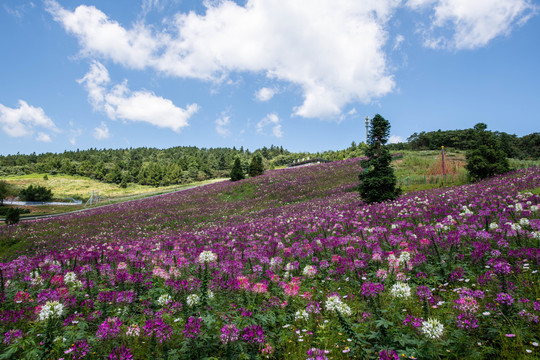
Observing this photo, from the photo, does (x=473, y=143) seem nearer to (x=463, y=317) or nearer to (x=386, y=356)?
(x=463, y=317)

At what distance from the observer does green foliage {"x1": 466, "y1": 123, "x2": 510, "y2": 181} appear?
58.0 feet

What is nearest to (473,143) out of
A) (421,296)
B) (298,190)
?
(298,190)

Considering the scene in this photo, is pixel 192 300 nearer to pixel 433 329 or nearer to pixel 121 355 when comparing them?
pixel 121 355

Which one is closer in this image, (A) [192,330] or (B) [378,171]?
(A) [192,330]

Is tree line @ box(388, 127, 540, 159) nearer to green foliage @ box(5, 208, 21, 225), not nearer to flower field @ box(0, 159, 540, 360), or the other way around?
flower field @ box(0, 159, 540, 360)

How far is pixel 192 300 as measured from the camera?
13.3 feet

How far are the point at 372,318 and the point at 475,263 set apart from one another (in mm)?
2656

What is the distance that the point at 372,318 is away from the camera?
11.7 feet

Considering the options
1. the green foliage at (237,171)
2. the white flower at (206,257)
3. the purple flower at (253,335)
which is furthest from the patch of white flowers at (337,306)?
the green foliage at (237,171)

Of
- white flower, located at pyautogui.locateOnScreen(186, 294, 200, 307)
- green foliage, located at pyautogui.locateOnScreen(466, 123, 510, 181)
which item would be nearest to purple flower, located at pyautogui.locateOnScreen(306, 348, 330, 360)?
white flower, located at pyautogui.locateOnScreen(186, 294, 200, 307)

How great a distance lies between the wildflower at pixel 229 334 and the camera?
2.92 metres

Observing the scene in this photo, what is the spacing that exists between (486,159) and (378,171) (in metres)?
9.10

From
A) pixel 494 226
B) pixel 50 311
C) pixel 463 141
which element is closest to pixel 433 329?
pixel 494 226

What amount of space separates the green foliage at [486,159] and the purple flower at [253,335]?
21216mm
